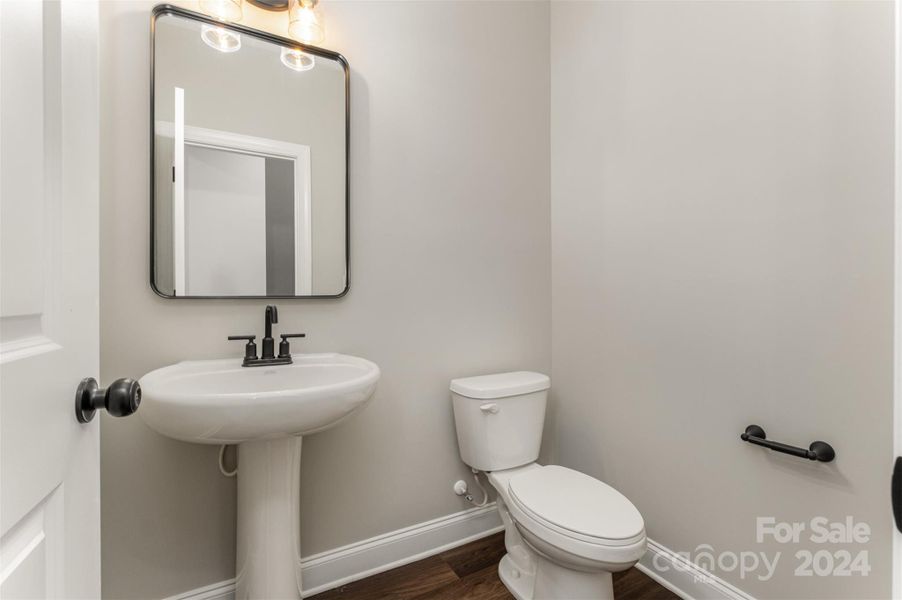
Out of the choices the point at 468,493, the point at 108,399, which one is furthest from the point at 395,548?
the point at 108,399

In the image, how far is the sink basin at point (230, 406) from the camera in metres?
0.91

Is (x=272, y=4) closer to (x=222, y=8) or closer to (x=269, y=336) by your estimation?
(x=222, y=8)

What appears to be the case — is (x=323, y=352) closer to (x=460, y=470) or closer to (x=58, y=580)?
(x=460, y=470)

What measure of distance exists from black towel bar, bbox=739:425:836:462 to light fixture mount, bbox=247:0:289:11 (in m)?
2.03

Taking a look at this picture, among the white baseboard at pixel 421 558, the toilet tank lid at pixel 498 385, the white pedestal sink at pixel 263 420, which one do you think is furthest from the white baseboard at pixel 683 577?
the white pedestal sink at pixel 263 420

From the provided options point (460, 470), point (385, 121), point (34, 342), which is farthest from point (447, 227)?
point (34, 342)

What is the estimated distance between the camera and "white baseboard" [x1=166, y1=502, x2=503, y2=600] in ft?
4.66

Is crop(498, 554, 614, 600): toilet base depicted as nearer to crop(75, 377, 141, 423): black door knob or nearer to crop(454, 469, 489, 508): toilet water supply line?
crop(454, 469, 489, 508): toilet water supply line

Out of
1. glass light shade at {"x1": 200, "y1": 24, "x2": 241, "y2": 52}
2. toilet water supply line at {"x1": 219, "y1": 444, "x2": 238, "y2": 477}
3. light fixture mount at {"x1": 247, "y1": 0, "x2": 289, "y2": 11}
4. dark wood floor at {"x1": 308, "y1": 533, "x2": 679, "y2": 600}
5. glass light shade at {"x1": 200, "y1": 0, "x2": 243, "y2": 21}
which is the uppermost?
light fixture mount at {"x1": 247, "y1": 0, "x2": 289, "y2": 11}

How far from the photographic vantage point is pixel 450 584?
59.1 inches

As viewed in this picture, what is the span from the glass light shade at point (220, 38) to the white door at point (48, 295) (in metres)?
0.81

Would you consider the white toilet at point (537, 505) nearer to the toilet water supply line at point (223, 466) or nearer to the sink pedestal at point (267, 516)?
the sink pedestal at point (267, 516)

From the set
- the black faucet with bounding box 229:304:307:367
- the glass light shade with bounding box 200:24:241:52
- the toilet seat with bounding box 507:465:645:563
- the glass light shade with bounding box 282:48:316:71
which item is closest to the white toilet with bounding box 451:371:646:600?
the toilet seat with bounding box 507:465:645:563

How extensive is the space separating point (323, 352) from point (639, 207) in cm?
134
